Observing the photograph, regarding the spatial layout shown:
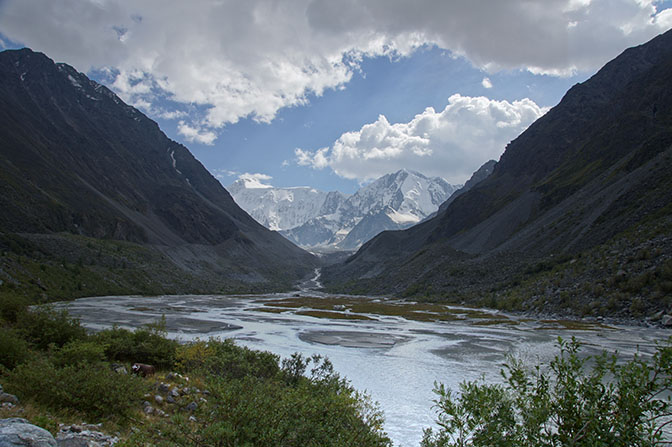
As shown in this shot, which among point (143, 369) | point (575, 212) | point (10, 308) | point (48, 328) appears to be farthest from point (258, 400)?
point (575, 212)

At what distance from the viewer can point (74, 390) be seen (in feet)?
34.2

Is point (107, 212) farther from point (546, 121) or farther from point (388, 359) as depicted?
point (546, 121)

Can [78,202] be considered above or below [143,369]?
above

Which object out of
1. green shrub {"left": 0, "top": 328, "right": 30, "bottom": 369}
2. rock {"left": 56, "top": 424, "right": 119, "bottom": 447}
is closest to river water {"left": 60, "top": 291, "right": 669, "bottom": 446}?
green shrub {"left": 0, "top": 328, "right": 30, "bottom": 369}

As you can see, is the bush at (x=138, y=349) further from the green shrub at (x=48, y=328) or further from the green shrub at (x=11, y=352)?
the green shrub at (x=11, y=352)

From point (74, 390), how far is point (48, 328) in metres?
7.75

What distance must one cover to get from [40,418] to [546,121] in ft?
637

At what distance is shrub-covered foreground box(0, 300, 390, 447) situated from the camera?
787 cm

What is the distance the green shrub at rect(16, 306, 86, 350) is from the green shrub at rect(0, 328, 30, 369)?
2934 millimetres

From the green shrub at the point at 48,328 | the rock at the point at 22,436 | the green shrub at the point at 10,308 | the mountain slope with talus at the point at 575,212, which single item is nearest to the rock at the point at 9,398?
the rock at the point at 22,436

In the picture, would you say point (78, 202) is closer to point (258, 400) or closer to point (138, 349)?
point (138, 349)

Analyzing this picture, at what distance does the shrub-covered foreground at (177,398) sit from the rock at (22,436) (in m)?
1.36

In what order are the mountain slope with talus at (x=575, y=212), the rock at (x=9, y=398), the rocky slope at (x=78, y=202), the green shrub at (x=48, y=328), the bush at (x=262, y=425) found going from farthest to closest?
the rocky slope at (x=78, y=202)
the mountain slope with talus at (x=575, y=212)
the green shrub at (x=48, y=328)
the rock at (x=9, y=398)
the bush at (x=262, y=425)

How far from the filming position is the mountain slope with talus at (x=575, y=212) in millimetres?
52062
